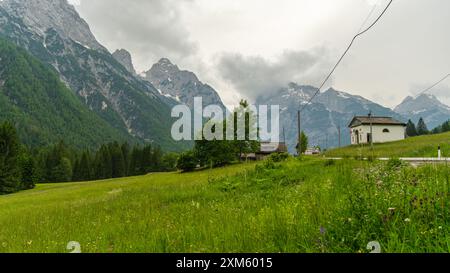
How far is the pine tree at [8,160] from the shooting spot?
77000mm

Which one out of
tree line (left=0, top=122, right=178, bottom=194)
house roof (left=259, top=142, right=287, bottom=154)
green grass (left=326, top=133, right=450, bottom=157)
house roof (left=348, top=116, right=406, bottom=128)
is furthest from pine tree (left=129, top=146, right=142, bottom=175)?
green grass (left=326, top=133, right=450, bottom=157)

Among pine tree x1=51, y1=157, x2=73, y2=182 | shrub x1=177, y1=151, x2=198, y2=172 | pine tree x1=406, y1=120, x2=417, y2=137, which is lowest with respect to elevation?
pine tree x1=51, y1=157, x2=73, y2=182

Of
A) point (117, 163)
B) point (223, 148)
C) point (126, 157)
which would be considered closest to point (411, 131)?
point (223, 148)

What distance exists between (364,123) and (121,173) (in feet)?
309

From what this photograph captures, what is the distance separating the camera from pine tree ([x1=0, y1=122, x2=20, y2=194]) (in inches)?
3031

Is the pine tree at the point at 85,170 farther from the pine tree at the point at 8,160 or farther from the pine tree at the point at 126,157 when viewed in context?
the pine tree at the point at 8,160

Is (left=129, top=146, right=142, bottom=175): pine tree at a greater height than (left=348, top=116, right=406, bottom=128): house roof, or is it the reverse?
(left=348, top=116, right=406, bottom=128): house roof

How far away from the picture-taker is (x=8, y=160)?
79.1 metres

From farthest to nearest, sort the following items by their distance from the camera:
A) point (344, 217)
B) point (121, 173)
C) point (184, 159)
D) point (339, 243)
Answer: point (121, 173)
point (184, 159)
point (344, 217)
point (339, 243)

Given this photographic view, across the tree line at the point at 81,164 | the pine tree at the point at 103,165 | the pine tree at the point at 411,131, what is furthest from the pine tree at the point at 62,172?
the pine tree at the point at 411,131

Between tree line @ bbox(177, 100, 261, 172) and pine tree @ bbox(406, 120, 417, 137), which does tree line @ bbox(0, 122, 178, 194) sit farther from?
pine tree @ bbox(406, 120, 417, 137)
